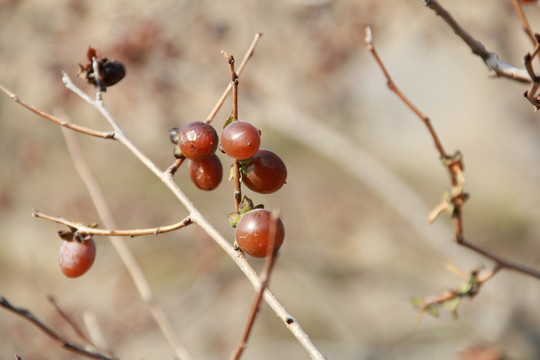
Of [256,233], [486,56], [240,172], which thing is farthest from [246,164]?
[486,56]

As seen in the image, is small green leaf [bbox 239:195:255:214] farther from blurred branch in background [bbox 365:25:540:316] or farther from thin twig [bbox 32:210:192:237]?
blurred branch in background [bbox 365:25:540:316]

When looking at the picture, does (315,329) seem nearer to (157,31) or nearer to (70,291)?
(70,291)

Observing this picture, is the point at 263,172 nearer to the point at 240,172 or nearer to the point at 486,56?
the point at 240,172

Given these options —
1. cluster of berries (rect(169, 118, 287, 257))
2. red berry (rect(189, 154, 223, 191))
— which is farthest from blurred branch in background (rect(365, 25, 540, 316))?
red berry (rect(189, 154, 223, 191))

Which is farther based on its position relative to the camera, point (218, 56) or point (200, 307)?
point (200, 307)

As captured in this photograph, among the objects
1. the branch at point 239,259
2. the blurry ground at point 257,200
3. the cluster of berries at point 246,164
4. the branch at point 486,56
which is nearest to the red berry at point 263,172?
the cluster of berries at point 246,164

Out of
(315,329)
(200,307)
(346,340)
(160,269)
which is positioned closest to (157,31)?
(200,307)
